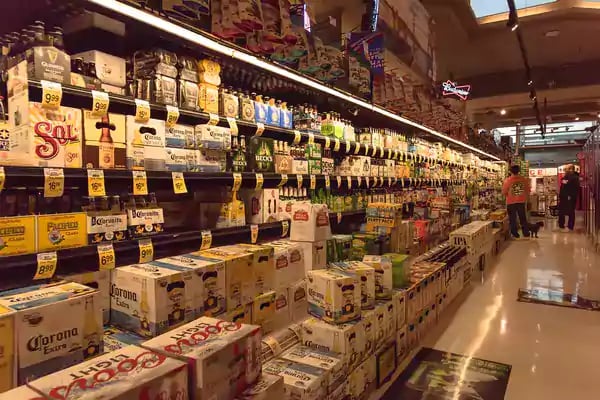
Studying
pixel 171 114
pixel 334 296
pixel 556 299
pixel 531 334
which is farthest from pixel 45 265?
pixel 556 299

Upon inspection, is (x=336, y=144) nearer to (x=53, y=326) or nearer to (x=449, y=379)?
(x=449, y=379)

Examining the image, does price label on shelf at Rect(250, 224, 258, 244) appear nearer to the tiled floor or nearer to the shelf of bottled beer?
the shelf of bottled beer

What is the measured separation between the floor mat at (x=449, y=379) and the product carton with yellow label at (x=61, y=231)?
193cm

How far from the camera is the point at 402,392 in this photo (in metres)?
2.50

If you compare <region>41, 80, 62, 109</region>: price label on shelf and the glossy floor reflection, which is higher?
<region>41, 80, 62, 109</region>: price label on shelf

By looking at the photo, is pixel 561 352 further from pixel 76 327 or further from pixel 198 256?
pixel 76 327

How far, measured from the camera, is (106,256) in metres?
1.74

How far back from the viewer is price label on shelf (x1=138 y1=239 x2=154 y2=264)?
1.90 metres

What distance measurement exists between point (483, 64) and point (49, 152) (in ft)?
33.5

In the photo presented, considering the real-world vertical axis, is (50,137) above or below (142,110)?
below

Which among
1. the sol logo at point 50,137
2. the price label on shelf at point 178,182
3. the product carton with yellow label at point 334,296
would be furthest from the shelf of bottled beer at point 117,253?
the product carton with yellow label at point 334,296

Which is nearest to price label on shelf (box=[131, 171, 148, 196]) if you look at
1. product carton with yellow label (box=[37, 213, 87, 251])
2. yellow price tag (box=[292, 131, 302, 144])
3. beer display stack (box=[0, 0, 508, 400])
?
beer display stack (box=[0, 0, 508, 400])

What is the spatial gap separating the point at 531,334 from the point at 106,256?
3504 millimetres

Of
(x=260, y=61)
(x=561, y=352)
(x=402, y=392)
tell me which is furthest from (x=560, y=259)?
(x=260, y=61)
